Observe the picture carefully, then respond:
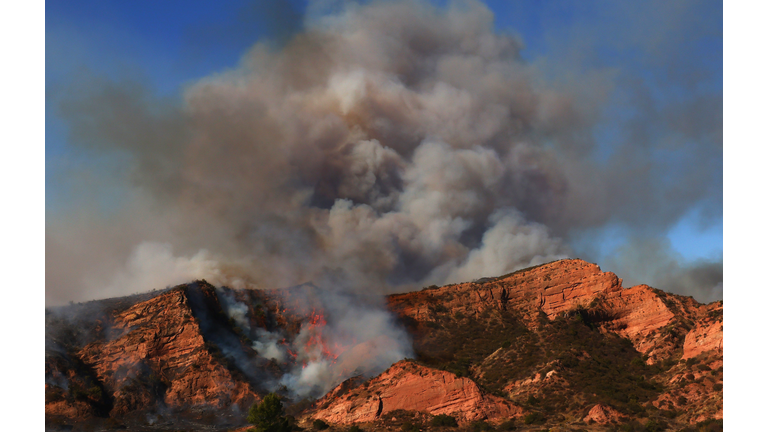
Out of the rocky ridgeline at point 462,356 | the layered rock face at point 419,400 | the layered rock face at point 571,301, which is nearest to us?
the layered rock face at point 419,400

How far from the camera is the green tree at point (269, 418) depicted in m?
79.8

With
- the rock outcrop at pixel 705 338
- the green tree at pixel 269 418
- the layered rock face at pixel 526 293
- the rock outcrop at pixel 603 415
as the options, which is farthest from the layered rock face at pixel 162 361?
the rock outcrop at pixel 705 338

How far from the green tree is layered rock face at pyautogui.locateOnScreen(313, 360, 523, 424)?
24.6ft

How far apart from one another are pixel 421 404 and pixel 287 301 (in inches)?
2428

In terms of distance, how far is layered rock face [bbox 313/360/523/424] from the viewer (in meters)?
80.2

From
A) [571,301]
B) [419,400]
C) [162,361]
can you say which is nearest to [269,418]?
[419,400]

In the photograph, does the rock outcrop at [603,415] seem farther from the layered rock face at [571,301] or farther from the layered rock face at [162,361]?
the layered rock face at [162,361]

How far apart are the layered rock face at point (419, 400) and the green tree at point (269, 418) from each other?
749 cm

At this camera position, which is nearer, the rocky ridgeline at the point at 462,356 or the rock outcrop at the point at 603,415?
the rock outcrop at the point at 603,415

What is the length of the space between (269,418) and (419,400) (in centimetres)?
2338

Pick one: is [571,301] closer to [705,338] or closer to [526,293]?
[526,293]

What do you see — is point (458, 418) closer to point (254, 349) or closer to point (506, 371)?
point (506, 371)

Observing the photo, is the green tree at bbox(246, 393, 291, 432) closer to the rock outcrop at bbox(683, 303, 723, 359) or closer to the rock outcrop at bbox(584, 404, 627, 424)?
the rock outcrop at bbox(584, 404, 627, 424)

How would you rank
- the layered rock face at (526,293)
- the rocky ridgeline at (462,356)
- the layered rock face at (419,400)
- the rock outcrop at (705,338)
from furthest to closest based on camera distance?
1. the layered rock face at (526,293)
2. the rock outcrop at (705,338)
3. the rocky ridgeline at (462,356)
4. the layered rock face at (419,400)
